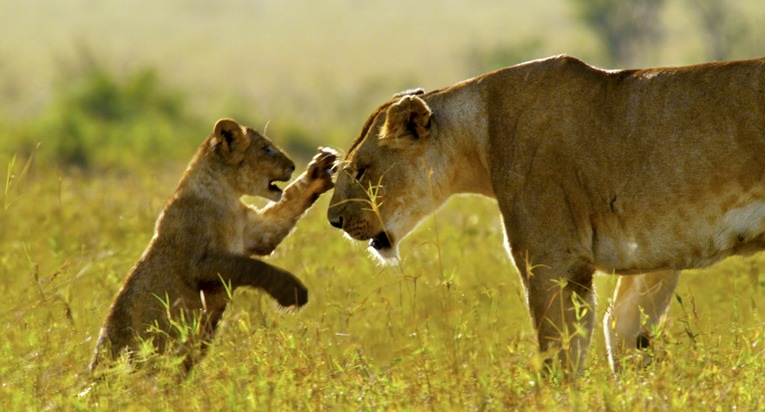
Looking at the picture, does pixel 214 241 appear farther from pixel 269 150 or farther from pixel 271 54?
pixel 271 54

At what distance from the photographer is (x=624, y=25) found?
3872 cm

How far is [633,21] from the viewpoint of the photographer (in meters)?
39.1

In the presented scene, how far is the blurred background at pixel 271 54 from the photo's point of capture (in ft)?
76.8

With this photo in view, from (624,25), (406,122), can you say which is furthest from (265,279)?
(624,25)

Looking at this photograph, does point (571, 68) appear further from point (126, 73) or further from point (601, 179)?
point (126, 73)

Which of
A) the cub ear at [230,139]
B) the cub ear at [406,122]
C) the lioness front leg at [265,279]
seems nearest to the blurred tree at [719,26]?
the cub ear at [230,139]

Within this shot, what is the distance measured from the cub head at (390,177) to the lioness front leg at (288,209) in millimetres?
489

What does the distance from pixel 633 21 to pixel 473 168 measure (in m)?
34.4

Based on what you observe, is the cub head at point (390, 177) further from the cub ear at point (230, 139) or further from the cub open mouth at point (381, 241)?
the cub ear at point (230, 139)

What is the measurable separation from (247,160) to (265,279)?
90 centimetres

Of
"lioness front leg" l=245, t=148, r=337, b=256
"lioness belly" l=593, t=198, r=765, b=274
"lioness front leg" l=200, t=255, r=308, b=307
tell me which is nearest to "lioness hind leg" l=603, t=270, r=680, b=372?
"lioness belly" l=593, t=198, r=765, b=274

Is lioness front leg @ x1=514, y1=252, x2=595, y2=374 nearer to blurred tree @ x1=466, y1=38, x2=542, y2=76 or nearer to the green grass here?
the green grass

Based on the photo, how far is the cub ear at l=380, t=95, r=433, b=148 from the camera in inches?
228

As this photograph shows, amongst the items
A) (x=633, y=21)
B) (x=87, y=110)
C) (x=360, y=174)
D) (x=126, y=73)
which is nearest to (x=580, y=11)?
(x=633, y=21)
